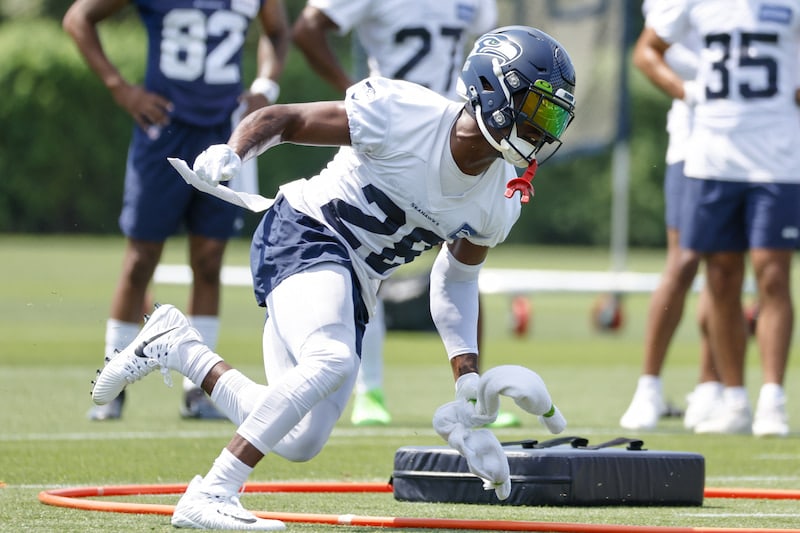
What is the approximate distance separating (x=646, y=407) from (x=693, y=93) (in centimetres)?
161

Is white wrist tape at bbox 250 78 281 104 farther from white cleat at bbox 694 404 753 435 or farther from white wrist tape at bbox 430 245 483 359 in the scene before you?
white wrist tape at bbox 430 245 483 359

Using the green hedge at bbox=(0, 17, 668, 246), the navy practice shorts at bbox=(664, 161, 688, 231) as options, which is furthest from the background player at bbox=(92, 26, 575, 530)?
the green hedge at bbox=(0, 17, 668, 246)

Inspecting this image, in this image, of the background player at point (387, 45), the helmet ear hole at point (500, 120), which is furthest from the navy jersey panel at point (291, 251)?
the background player at point (387, 45)

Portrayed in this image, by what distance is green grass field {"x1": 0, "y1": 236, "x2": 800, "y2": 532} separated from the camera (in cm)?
548

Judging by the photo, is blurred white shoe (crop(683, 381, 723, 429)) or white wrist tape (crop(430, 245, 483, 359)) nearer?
white wrist tape (crop(430, 245, 483, 359))

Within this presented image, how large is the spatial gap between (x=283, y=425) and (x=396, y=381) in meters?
6.19

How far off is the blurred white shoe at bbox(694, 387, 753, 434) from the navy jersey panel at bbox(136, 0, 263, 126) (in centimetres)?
290

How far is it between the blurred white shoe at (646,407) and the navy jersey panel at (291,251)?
3161mm

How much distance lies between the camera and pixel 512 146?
510 centimetres

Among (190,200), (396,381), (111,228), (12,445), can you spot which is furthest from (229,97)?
(111,228)

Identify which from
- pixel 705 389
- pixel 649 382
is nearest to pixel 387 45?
pixel 649 382

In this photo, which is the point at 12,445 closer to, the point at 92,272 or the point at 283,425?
the point at 283,425

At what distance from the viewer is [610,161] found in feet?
114

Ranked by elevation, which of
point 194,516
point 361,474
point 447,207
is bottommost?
point 361,474
